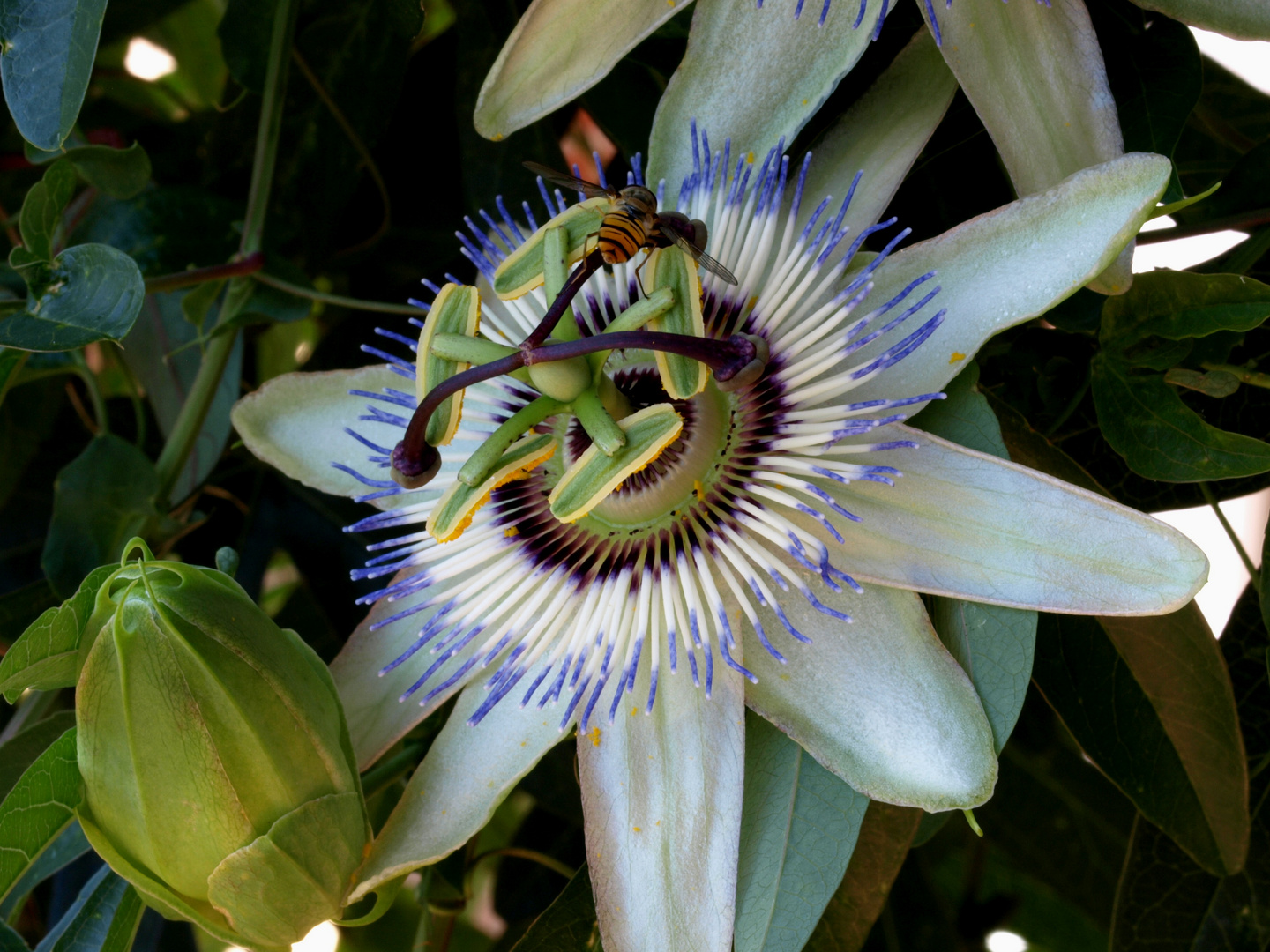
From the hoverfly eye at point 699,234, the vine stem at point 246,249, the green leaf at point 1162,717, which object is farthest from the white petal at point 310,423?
the green leaf at point 1162,717

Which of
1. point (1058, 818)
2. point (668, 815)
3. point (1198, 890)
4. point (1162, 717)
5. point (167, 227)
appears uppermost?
point (167, 227)

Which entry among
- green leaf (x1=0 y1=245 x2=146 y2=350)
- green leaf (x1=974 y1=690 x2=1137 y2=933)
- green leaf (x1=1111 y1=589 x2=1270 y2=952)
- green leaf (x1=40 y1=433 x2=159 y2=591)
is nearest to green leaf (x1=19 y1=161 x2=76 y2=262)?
green leaf (x1=0 y1=245 x2=146 y2=350)

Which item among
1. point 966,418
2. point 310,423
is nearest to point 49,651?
point 310,423

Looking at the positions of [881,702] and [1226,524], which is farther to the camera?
[1226,524]

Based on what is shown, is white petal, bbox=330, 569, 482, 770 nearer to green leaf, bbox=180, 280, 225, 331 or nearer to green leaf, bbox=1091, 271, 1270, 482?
green leaf, bbox=180, 280, 225, 331

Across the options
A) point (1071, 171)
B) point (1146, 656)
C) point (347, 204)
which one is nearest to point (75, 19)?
point (347, 204)

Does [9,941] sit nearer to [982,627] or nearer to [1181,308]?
[982,627]

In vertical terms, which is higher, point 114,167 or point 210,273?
point 114,167
